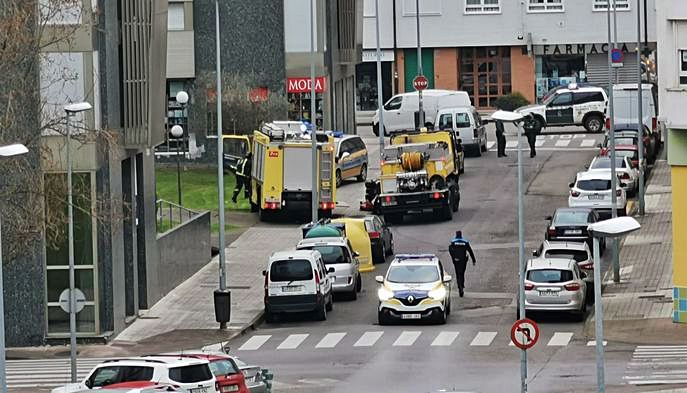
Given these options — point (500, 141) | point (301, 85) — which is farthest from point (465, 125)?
point (301, 85)

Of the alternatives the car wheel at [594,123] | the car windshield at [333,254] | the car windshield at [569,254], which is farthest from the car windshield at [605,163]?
the car wheel at [594,123]

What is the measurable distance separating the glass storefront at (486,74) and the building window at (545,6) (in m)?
2.55

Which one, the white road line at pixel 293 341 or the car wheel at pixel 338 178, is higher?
the car wheel at pixel 338 178

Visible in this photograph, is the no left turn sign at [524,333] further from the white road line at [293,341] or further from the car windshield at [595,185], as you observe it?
the car windshield at [595,185]

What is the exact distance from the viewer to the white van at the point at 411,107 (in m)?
84.9

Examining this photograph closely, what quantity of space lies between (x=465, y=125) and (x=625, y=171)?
1351cm

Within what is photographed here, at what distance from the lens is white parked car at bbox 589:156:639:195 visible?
2532 inches

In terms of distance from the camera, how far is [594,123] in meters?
83.3

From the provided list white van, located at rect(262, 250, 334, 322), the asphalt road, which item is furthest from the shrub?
white van, located at rect(262, 250, 334, 322)

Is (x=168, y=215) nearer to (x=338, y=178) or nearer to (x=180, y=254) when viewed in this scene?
(x=180, y=254)

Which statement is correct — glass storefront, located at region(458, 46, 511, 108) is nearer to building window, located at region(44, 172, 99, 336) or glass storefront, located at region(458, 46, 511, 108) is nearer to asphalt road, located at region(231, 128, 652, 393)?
asphalt road, located at region(231, 128, 652, 393)

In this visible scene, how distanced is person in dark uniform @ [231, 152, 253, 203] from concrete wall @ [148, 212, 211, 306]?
329 inches

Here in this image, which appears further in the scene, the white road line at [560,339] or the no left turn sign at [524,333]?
the white road line at [560,339]

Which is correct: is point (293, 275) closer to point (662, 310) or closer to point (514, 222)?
point (662, 310)
